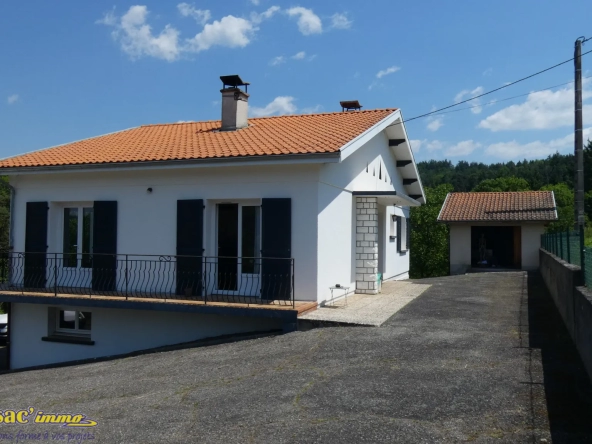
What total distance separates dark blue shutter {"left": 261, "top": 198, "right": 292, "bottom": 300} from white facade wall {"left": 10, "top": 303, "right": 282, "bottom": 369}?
0.60 meters

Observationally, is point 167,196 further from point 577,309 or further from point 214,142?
point 577,309

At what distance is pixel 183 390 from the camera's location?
656 cm

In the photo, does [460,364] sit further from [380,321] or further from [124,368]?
[124,368]

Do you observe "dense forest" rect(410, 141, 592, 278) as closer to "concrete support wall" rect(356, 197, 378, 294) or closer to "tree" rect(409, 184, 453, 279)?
"tree" rect(409, 184, 453, 279)

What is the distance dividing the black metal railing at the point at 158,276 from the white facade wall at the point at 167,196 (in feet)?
0.78

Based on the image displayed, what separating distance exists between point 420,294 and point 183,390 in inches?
308

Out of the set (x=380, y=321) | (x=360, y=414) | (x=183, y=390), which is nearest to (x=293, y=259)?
(x=380, y=321)

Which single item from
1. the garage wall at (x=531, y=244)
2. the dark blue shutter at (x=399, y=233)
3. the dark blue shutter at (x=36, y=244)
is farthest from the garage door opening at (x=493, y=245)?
the dark blue shutter at (x=36, y=244)

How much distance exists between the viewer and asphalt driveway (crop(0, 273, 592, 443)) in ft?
16.1

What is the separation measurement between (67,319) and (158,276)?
279cm

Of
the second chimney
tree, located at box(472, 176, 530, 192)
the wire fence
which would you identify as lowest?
the wire fence

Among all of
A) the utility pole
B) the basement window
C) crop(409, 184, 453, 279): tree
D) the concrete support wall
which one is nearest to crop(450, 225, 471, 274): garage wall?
the utility pole

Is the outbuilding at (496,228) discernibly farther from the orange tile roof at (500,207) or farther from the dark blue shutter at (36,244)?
the dark blue shutter at (36,244)

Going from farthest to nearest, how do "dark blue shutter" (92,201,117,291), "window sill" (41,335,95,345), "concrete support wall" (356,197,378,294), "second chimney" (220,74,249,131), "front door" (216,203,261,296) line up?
"second chimney" (220,74,249,131) → "concrete support wall" (356,197,378,294) → "window sill" (41,335,95,345) → "dark blue shutter" (92,201,117,291) → "front door" (216,203,261,296)
